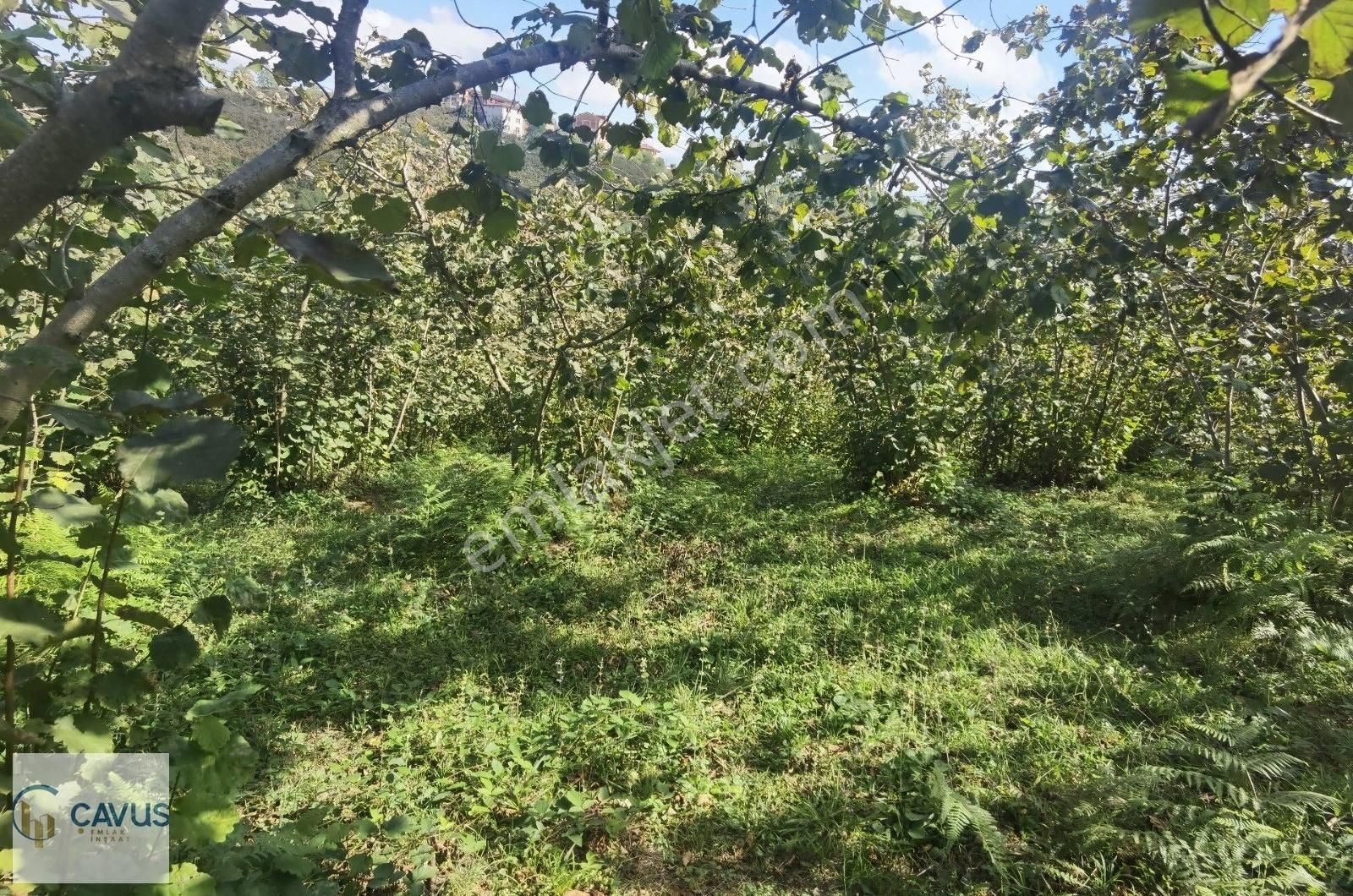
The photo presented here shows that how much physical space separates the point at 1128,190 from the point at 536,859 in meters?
3.26

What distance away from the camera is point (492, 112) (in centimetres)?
185

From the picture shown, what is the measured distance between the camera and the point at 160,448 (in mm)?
721

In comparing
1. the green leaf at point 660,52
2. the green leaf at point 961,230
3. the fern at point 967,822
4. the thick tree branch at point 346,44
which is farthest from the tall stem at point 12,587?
the fern at point 967,822

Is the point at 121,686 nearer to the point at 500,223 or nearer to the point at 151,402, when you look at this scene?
the point at 151,402

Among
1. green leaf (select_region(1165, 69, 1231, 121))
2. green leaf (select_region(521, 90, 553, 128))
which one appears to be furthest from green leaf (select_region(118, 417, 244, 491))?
green leaf (select_region(521, 90, 553, 128))

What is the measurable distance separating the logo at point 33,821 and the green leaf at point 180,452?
2.49 ft

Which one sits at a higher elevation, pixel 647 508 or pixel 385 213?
pixel 385 213

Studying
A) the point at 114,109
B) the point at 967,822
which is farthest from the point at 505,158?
the point at 967,822

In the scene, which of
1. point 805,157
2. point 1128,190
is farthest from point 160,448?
point 1128,190

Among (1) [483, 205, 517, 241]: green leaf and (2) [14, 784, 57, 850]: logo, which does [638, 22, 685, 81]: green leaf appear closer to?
(1) [483, 205, 517, 241]: green leaf

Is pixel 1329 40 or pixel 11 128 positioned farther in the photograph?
pixel 11 128

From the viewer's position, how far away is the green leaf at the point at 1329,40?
1.47 ft

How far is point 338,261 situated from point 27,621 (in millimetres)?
718

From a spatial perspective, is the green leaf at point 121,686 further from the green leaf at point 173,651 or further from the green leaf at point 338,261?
the green leaf at point 338,261
